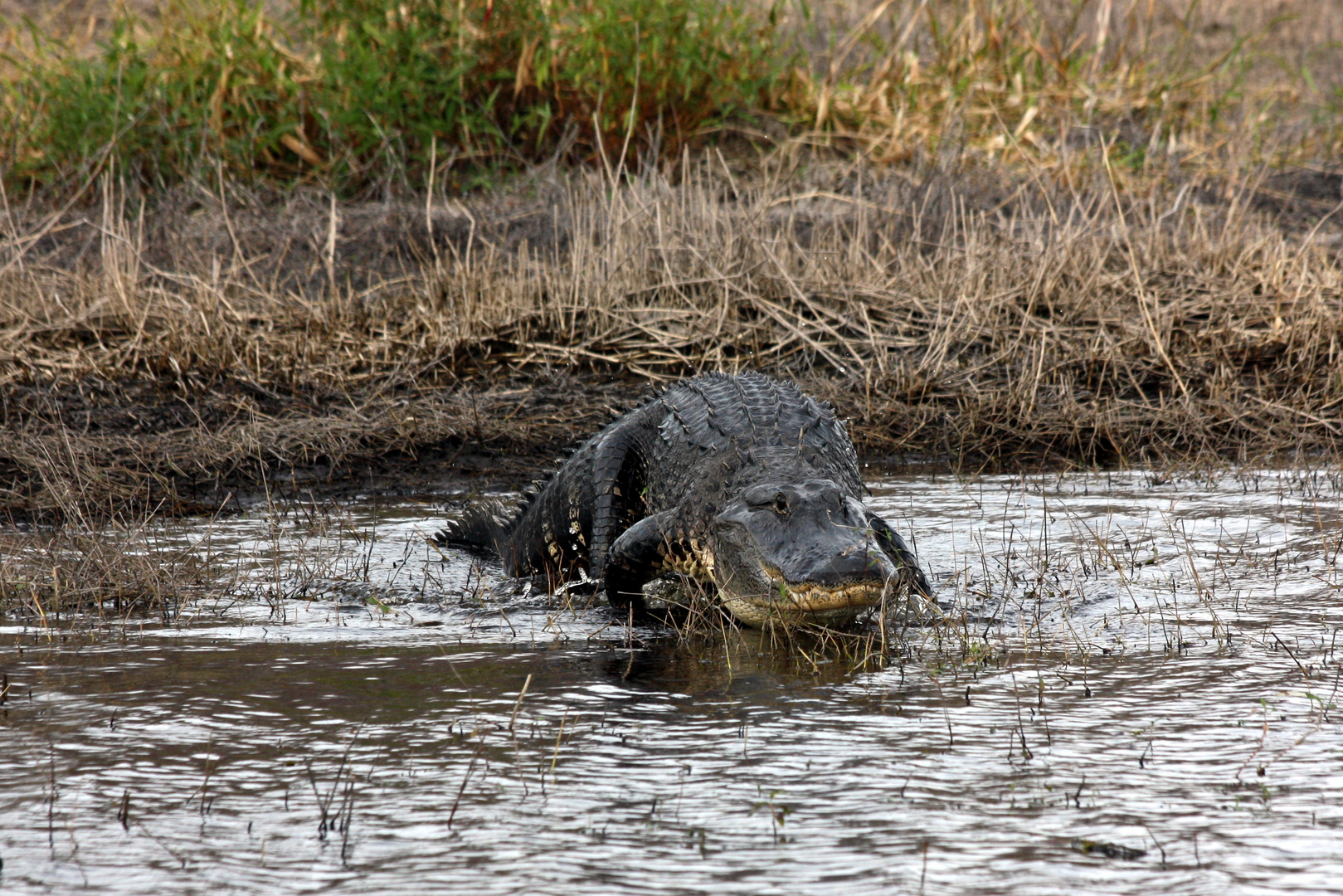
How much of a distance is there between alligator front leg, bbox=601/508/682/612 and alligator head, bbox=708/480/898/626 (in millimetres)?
200

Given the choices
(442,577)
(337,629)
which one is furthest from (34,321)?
(337,629)

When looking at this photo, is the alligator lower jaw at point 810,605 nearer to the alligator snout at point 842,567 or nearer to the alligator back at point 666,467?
the alligator snout at point 842,567

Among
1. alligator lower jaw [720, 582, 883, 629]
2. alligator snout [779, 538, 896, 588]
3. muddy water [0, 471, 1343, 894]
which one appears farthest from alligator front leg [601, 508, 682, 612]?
alligator snout [779, 538, 896, 588]

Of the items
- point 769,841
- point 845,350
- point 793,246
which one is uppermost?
point 793,246

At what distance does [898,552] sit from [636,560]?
787 mm

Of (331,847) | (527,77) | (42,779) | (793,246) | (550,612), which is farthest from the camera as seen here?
(527,77)

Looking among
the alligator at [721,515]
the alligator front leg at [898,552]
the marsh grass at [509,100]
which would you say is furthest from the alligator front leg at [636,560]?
the marsh grass at [509,100]

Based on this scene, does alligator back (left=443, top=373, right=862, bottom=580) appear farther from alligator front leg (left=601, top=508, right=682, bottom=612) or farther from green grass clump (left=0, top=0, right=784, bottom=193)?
green grass clump (left=0, top=0, right=784, bottom=193)

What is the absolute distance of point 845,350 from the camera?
6676mm

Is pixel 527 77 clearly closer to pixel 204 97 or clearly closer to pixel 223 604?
pixel 204 97

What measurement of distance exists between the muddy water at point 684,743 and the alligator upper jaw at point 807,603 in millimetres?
75

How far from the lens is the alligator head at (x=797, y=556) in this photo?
310cm

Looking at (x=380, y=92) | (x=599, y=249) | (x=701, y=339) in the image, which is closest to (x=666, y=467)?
(x=701, y=339)

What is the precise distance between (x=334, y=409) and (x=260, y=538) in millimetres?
1711
